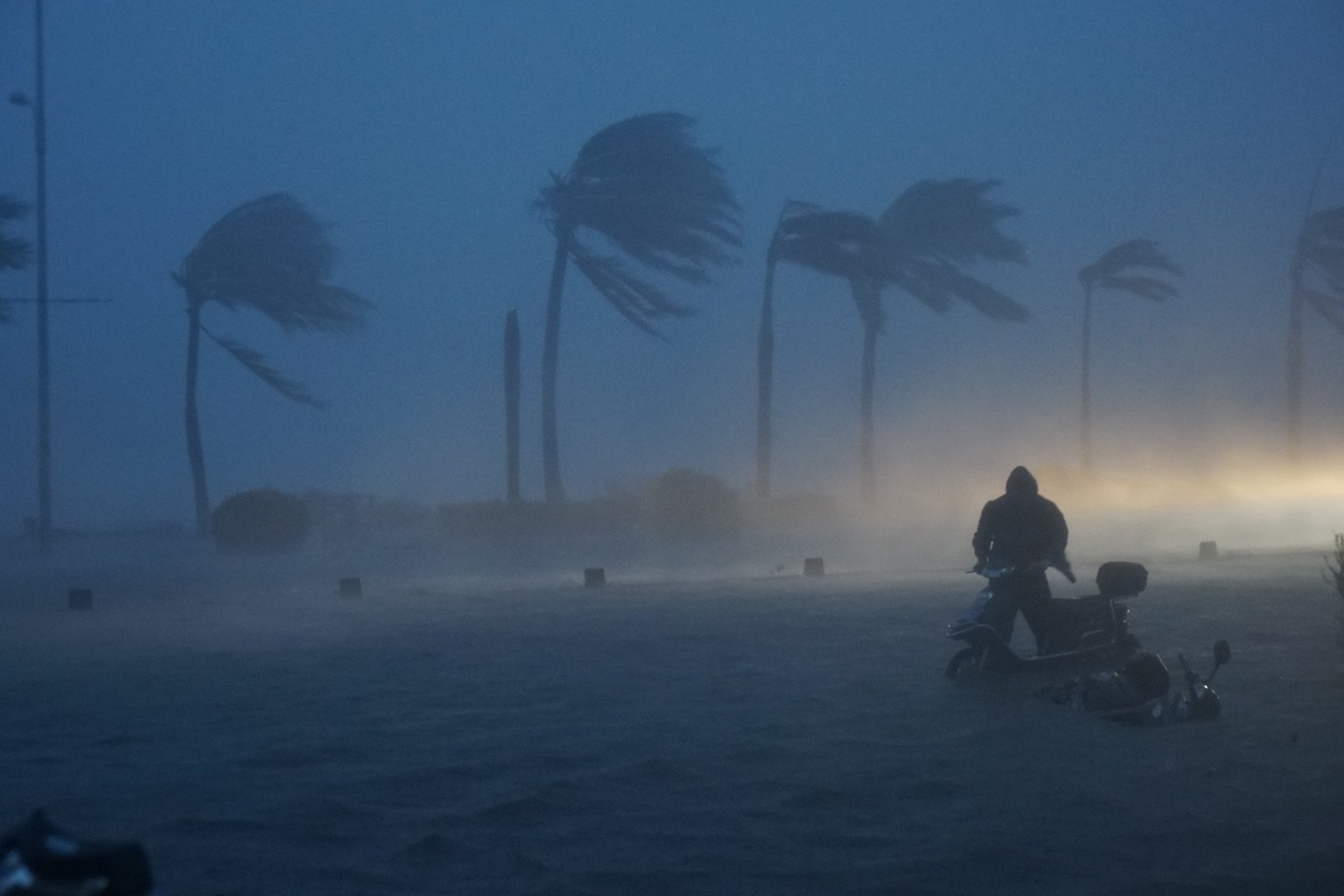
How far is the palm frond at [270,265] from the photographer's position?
31.0 metres

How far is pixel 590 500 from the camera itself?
1168 inches

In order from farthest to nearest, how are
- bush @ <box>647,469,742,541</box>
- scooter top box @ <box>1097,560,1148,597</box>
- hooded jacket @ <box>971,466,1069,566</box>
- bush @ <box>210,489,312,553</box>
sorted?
bush @ <box>647,469,742,541</box> < bush @ <box>210,489,312,553</box> < hooded jacket @ <box>971,466,1069,566</box> < scooter top box @ <box>1097,560,1148,597</box>

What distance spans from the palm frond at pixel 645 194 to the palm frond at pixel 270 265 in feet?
17.9

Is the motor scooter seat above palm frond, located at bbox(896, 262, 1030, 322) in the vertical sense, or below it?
below

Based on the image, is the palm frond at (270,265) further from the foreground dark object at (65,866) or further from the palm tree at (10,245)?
the foreground dark object at (65,866)

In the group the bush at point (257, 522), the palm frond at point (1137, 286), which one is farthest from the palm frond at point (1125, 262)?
the bush at point (257, 522)

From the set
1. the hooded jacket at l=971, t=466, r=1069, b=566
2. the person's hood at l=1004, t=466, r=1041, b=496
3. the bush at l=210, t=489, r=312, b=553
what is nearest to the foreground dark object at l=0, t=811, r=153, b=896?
the hooded jacket at l=971, t=466, r=1069, b=566

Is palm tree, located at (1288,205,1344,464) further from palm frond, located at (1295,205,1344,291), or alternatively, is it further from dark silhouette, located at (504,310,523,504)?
dark silhouette, located at (504,310,523,504)

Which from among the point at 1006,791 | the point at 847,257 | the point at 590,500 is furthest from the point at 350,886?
the point at 847,257

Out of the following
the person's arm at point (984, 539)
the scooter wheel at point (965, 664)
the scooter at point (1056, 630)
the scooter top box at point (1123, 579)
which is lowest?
the scooter wheel at point (965, 664)

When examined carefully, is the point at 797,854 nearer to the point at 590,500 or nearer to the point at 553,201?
the point at 590,500

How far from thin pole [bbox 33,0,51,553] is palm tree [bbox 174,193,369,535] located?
3.24 metres

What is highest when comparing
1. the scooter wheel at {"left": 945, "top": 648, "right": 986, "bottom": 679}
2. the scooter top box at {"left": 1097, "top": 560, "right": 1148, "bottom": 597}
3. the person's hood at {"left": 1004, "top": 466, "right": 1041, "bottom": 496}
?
the person's hood at {"left": 1004, "top": 466, "right": 1041, "bottom": 496}

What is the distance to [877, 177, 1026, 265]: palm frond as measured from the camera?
3575cm
